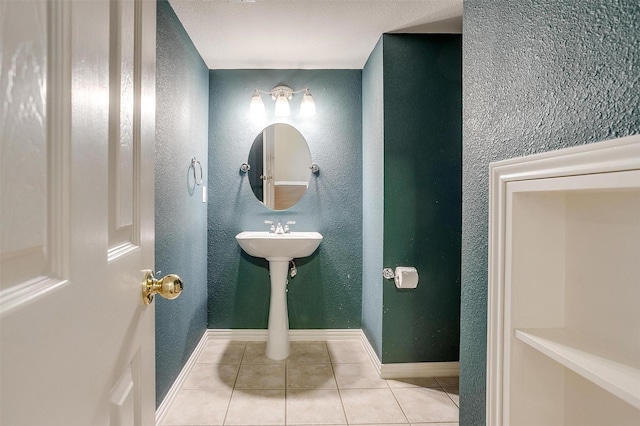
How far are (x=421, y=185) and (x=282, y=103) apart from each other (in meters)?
1.28

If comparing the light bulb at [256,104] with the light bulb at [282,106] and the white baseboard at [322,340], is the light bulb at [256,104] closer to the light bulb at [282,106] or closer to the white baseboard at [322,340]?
the light bulb at [282,106]

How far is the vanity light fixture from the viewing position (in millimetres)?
2693

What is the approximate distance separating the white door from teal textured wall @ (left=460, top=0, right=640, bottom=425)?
87 centimetres

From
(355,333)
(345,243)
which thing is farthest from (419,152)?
(355,333)

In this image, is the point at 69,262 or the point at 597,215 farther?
the point at 597,215

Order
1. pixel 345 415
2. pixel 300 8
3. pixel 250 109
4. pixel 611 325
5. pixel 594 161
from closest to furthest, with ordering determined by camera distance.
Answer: pixel 594 161
pixel 611 325
pixel 345 415
pixel 300 8
pixel 250 109

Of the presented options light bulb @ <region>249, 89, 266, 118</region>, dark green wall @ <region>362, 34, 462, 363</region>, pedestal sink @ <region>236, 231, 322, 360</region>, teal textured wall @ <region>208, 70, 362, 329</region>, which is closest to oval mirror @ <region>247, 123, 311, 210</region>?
teal textured wall @ <region>208, 70, 362, 329</region>

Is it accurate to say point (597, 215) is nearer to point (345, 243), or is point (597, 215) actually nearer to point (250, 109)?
point (345, 243)

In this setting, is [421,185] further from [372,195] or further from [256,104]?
[256,104]

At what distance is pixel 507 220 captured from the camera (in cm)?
92

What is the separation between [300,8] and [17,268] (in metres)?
1.99

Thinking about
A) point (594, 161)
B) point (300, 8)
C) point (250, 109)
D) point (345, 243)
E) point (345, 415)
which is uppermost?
point (300, 8)

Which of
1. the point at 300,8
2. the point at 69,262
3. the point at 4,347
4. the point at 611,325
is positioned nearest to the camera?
the point at 4,347

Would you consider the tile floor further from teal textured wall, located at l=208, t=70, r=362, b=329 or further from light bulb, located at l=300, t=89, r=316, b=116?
light bulb, located at l=300, t=89, r=316, b=116
